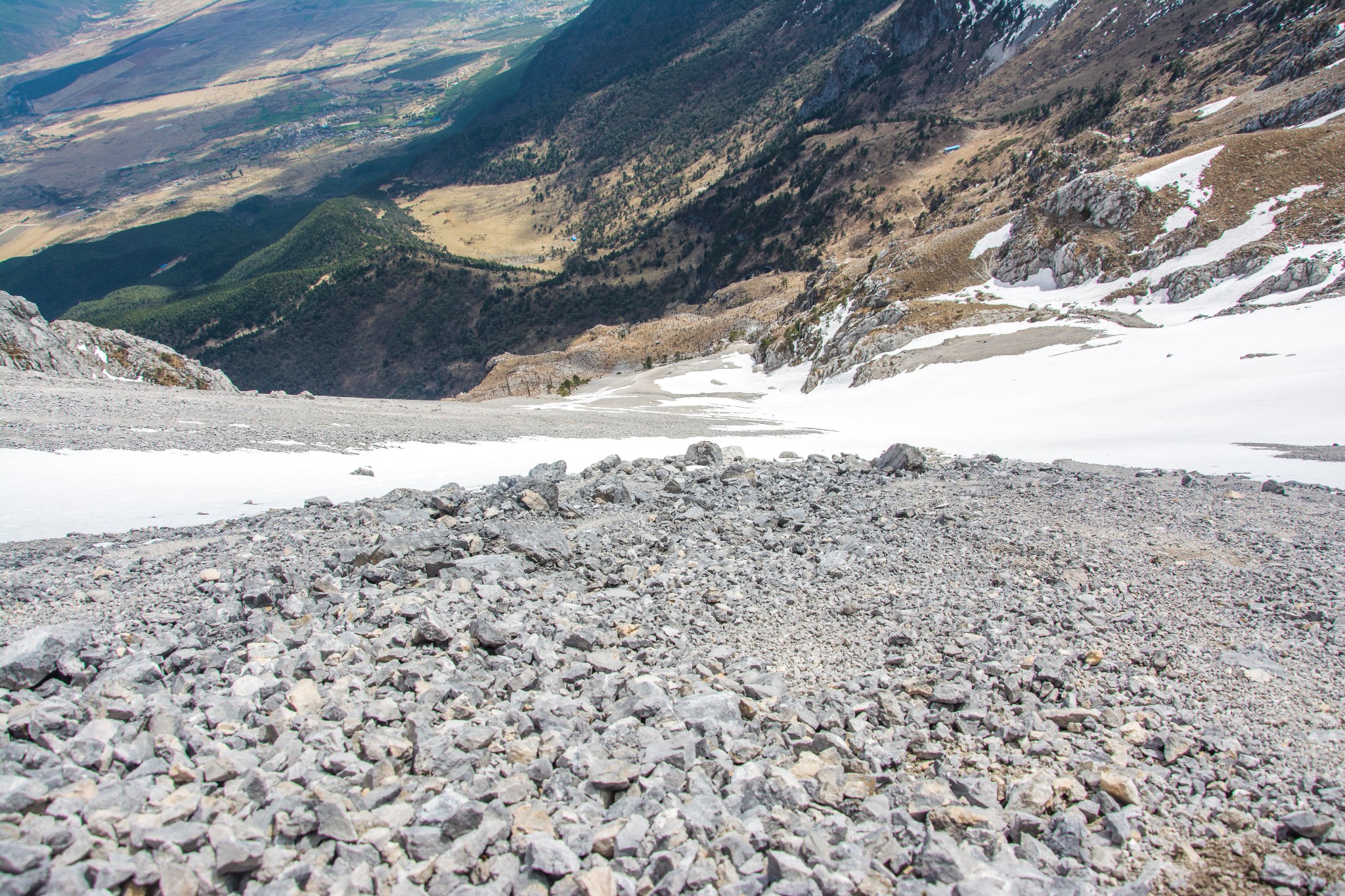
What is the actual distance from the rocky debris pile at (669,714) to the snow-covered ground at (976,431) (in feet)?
8.40

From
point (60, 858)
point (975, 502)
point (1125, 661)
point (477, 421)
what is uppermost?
point (60, 858)

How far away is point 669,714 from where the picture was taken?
4188 mm

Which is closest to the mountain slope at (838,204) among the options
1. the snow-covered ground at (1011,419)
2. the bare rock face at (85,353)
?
the snow-covered ground at (1011,419)

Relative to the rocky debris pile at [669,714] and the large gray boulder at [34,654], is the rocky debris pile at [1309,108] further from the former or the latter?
the large gray boulder at [34,654]

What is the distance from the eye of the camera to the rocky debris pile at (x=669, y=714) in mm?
3004

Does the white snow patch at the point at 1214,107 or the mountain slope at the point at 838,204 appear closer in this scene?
the mountain slope at the point at 838,204

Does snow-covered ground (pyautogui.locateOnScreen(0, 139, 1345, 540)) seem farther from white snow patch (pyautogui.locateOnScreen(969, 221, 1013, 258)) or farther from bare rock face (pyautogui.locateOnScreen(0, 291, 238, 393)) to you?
bare rock face (pyautogui.locateOnScreen(0, 291, 238, 393))

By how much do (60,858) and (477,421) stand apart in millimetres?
18858

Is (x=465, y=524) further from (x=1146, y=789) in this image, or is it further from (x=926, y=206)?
(x=926, y=206)

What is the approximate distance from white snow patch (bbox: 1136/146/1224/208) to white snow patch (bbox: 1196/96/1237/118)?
31451 mm

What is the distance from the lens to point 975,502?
29.6ft

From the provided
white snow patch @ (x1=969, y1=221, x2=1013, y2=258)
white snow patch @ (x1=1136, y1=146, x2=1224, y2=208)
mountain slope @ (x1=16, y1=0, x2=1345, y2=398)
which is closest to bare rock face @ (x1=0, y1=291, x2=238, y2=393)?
mountain slope @ (x1=16, y1=0, x2=1345, y2=398)

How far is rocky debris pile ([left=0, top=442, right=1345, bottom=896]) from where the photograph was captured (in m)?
Answer: 3.00

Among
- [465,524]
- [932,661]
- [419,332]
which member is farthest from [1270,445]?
[419,332]
